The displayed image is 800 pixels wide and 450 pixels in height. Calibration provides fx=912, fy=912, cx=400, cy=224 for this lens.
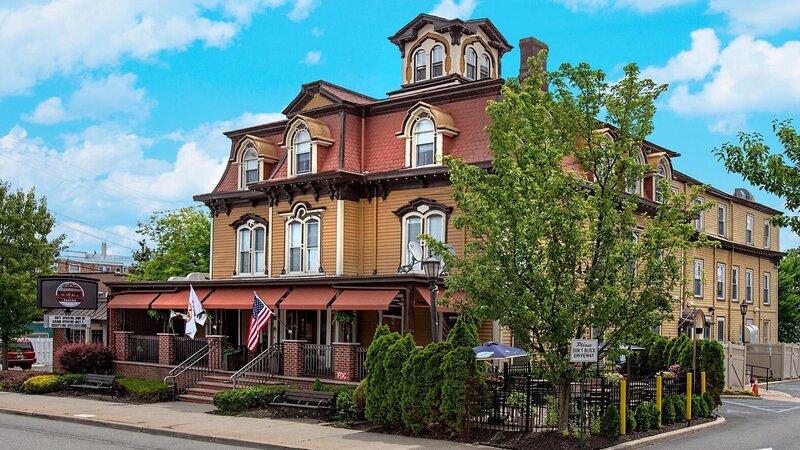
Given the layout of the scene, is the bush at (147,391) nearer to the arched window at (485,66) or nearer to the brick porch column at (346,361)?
the brick porch column at (346,361)

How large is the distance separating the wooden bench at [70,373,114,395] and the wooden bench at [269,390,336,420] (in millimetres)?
7925

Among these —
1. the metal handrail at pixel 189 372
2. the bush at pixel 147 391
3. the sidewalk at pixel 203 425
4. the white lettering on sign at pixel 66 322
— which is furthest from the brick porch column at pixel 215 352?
the white lettering on sign at pixel 66 322

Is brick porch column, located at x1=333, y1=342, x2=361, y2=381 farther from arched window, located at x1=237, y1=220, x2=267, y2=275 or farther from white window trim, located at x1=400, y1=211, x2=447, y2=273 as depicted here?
arched window, located at x1=237, y1=220, x2=267, y2=275

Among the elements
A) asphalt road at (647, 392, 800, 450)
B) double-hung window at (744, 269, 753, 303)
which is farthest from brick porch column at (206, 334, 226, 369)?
double-hung window at (744, 269, 753, 303)

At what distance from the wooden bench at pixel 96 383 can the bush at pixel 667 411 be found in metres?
17.7

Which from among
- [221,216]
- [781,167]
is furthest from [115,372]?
[781,167]

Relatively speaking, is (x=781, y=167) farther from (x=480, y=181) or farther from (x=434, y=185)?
(x=434, y=185)

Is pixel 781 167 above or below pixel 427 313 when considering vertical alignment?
above

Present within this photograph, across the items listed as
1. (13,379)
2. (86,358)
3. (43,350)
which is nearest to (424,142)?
(86,358)

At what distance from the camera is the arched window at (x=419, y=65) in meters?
36.2

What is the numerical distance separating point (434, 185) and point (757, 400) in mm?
13783

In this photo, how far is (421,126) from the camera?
1234 inches

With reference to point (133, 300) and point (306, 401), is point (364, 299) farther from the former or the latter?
point (133, 300)

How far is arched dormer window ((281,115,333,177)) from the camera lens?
33.0m
